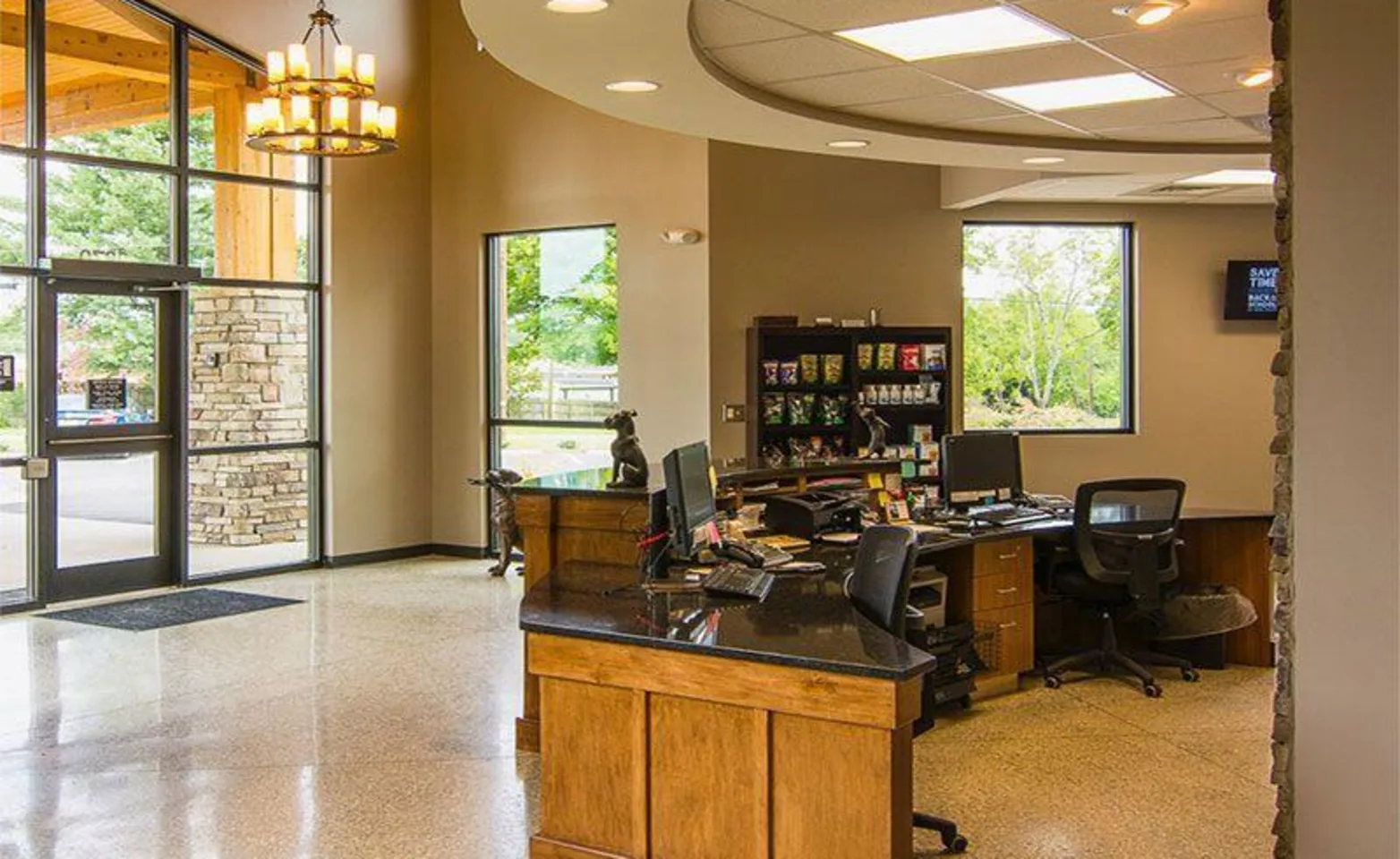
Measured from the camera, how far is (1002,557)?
6.05 m

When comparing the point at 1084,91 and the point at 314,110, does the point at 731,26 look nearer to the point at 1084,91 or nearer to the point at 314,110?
the point at 1084,91

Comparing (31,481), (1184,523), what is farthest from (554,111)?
(1184,523)

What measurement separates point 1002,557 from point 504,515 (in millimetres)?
4287

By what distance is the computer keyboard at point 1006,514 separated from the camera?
6.20 m

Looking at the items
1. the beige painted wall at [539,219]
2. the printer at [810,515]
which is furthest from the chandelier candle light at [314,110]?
the printer at [810,515]

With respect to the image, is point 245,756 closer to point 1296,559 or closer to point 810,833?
point 810,833

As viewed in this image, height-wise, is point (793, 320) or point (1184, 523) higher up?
point (793, 320)

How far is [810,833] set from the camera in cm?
335

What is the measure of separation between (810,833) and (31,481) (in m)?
6.73

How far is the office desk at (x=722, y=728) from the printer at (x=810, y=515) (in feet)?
4.82

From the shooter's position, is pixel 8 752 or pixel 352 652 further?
pixel 352 652

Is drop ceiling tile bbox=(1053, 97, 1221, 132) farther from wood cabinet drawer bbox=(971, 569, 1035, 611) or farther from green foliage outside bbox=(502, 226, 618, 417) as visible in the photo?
green foliage outside bbox=(502, 226, 618, 417)

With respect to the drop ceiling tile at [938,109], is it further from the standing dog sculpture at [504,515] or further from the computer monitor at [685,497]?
the standing dog sculpture at [504,515]

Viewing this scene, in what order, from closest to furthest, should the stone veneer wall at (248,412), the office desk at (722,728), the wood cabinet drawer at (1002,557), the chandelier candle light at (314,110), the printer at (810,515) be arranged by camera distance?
the office desk at (722,728) → the printer at (810,515) → the wood cabinet drawer at (1002,557) → the chandelier candle light at (314,110) → the stone veneer wall at (248,412)
